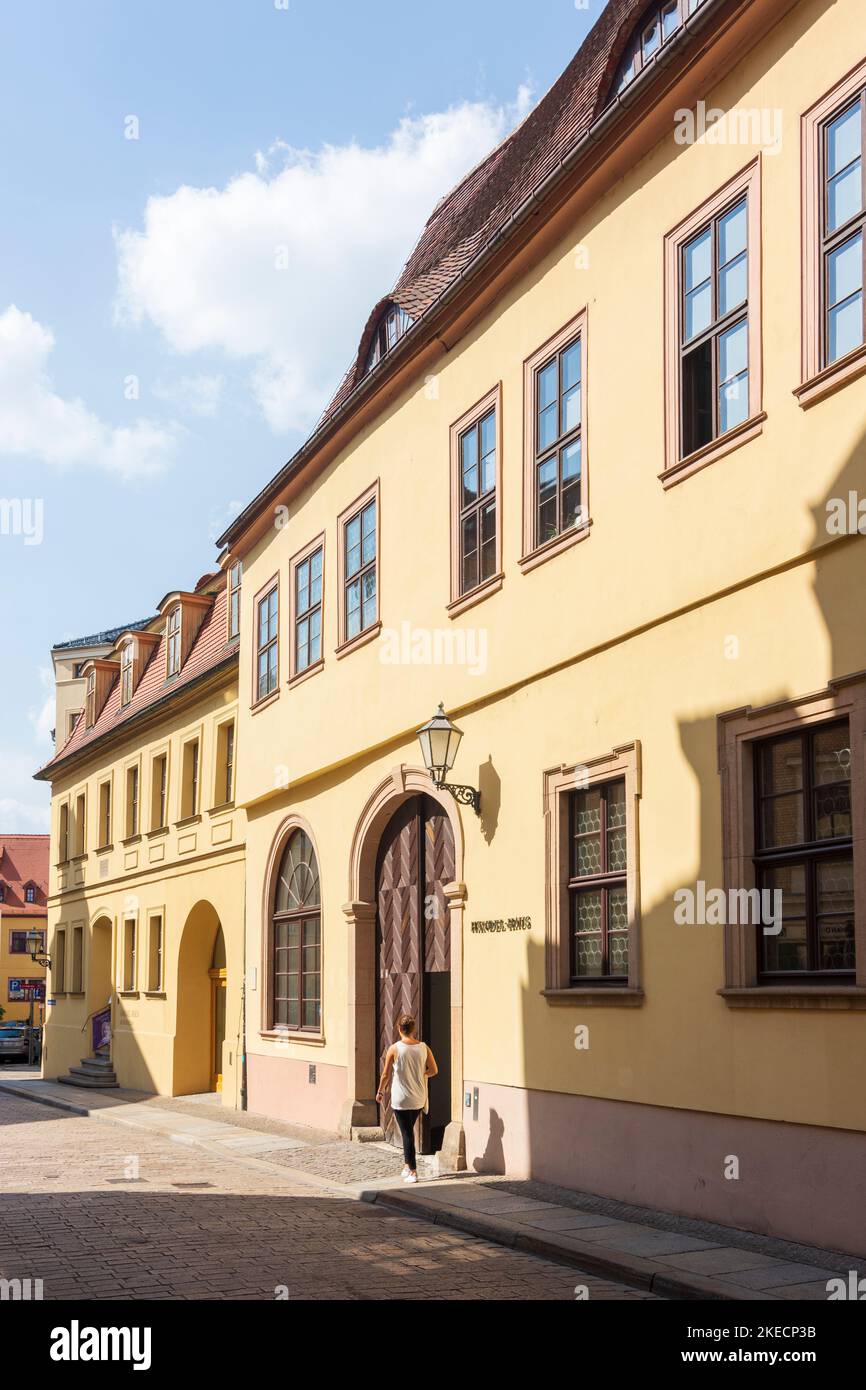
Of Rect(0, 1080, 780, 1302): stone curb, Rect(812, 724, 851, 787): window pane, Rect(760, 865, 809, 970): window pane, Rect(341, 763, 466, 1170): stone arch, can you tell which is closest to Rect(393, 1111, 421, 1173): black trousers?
Rect(0, 1080, 780, 1302): stone curb

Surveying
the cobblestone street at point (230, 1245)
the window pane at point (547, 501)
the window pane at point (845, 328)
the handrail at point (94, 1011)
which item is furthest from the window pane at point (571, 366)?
the handrail at point (94, 1011)

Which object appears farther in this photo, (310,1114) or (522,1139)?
(310,1114)

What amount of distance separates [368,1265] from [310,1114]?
36.5ft

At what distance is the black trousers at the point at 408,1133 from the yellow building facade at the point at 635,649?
75 cm

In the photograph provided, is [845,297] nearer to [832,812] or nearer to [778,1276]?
[832,812]

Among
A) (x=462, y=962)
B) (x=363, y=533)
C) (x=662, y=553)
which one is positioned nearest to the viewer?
(x=662, y=553)

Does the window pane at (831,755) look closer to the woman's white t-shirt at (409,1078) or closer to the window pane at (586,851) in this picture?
the window pane at (586,851)

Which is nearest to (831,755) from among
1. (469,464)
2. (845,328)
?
(845,328)

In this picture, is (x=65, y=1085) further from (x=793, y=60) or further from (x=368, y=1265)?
(x=793, y=60)

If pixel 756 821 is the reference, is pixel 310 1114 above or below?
below

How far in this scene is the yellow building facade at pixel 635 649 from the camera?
1062 cm

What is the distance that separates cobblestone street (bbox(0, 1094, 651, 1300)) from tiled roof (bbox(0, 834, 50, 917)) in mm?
62216
